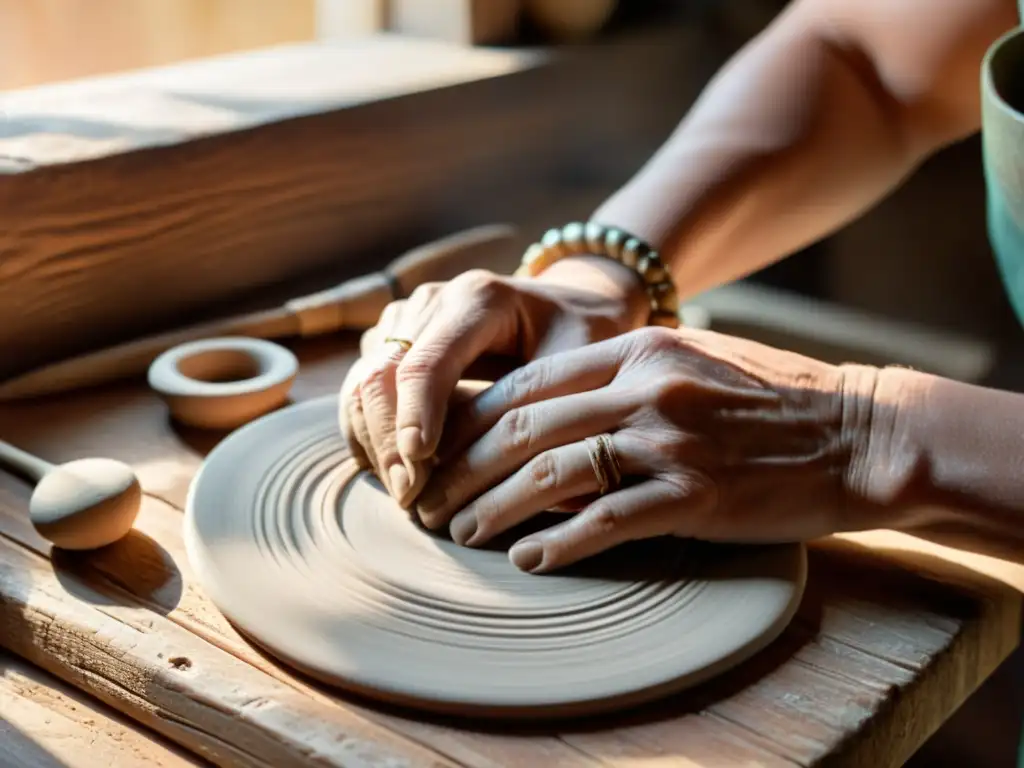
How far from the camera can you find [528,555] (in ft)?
2.41

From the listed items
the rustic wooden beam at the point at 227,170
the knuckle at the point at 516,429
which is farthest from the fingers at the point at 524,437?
the rustic wooden beam at the point at 227,170

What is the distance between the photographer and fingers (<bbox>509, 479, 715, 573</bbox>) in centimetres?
73

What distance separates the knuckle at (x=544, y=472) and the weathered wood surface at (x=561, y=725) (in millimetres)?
167

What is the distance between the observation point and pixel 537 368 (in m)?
0.80

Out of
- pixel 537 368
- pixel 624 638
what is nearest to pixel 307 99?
pixel 537 368

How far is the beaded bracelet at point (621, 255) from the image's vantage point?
1.02 metres

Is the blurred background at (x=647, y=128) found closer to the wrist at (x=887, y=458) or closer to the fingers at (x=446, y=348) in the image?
the fingers at (x=446, y=348)

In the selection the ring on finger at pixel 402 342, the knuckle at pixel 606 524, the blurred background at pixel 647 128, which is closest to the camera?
the knuckle at pixel 606 524

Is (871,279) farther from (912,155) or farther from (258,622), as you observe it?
(258,622)

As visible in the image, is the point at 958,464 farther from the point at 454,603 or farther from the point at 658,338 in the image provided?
the point at 454,603

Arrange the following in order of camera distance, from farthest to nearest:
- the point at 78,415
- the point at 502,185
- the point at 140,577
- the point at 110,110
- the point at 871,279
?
the point at 871,279
the point at 502,185
the point at 110,110
the point at 78,415
the point at 140,577

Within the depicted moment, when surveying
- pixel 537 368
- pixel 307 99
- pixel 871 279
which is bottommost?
pixel 871 279

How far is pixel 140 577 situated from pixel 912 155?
930mm

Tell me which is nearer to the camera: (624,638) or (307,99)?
(624,638)
